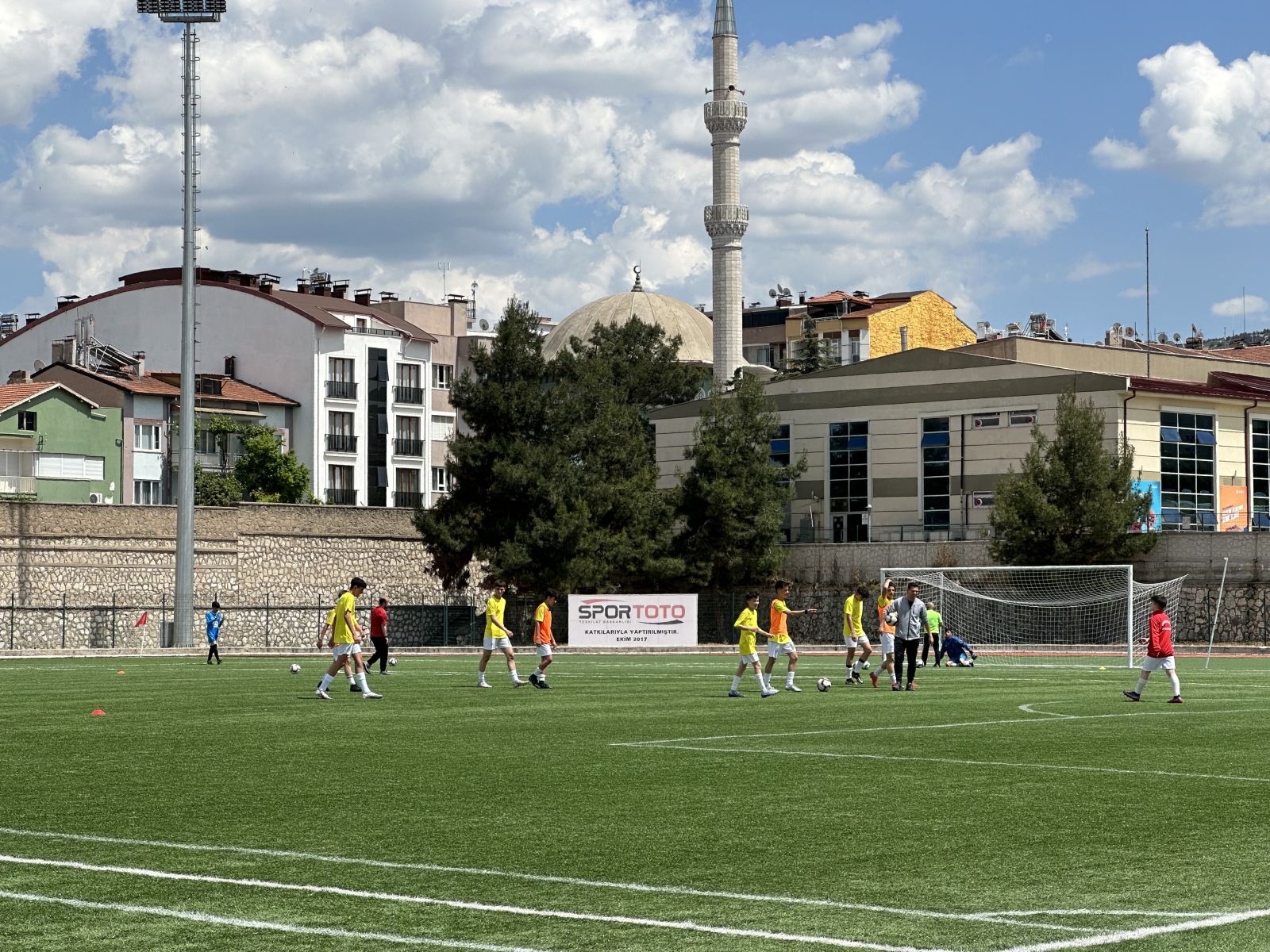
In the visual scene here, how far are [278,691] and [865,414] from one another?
49.1 meters

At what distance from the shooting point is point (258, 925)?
894 centimetres

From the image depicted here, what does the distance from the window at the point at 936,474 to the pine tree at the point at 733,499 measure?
18.7ft

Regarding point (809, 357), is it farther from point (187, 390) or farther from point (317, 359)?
point (187, 390)

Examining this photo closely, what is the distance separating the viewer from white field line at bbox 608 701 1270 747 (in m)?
19.8

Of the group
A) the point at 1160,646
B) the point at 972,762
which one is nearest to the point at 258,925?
the point at 972,762

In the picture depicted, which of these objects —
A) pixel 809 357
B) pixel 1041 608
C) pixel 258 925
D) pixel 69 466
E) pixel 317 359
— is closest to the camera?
pixel 258 925

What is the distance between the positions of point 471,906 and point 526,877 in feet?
3.22

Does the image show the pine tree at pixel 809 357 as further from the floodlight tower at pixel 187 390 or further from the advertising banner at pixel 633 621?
the floodlight tower at pixel 187 390

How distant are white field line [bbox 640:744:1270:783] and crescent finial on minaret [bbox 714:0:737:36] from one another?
86292 millimetres

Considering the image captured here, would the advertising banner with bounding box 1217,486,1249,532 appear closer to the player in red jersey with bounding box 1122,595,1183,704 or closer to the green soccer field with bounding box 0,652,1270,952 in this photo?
the player in red jersey with bounding box 1122,595,1183,704

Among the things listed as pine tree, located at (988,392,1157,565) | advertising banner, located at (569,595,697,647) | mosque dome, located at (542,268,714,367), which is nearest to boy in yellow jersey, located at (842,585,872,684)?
advertising banner, located at (569,595,697,647)

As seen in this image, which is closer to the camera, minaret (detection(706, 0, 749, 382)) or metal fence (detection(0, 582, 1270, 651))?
metal fence (detection(0, 582, 1270, 651))

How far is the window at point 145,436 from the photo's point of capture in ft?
291

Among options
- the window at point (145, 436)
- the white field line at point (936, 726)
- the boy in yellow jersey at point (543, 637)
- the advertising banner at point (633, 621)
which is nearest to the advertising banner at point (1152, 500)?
the advertising banner at point (633, 621)
